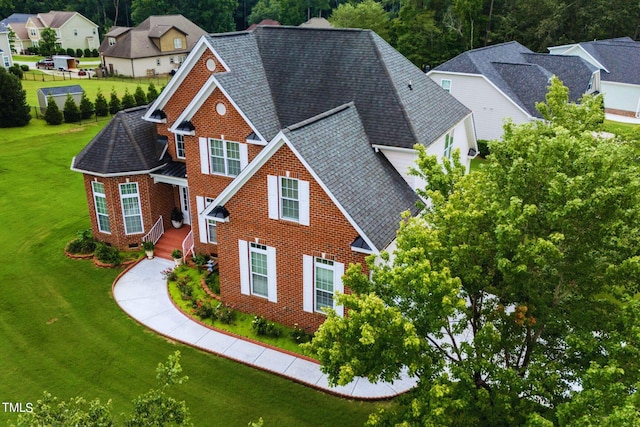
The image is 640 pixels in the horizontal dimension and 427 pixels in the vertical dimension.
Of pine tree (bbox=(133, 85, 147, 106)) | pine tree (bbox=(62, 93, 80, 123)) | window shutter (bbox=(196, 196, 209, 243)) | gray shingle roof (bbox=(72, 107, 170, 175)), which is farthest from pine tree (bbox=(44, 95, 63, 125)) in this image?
window shutter (bbox=(196, 196, 209, 243))

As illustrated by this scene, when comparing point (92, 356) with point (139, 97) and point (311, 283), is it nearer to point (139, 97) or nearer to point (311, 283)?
point (311, 283)

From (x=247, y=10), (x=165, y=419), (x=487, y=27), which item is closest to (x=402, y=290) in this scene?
(x=165, y=419)

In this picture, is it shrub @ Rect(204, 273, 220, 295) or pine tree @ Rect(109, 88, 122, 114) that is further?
pine tree @ Rect(109, 88, 122, 114)

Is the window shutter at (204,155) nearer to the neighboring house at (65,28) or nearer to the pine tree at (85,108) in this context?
the pine tree at (85,108)

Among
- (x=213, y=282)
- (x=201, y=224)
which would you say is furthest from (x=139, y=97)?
(x=213, y=282)

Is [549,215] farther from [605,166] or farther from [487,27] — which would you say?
[487,27]

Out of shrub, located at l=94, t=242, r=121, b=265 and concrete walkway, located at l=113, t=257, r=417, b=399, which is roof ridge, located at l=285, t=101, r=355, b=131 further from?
shrub, located at l=94, t=242, r=121, b=265

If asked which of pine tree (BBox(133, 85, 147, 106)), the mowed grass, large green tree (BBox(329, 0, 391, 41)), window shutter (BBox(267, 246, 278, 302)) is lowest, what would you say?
the mowed grass
